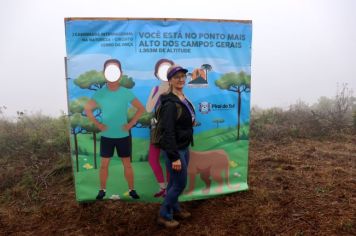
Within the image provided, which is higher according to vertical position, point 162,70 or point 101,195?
point 162,70

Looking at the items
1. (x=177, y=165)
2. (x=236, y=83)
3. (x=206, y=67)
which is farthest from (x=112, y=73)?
(x=236, y=83)

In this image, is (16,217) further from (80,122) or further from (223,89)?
(223,89)

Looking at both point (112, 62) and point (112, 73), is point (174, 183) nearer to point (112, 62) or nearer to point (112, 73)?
point (112, 73)

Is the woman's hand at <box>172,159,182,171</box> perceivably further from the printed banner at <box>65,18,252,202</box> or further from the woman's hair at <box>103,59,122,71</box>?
the woman's hair at <box>103,59,122,71</box>

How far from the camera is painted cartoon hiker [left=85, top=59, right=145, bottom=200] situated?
13.7ft

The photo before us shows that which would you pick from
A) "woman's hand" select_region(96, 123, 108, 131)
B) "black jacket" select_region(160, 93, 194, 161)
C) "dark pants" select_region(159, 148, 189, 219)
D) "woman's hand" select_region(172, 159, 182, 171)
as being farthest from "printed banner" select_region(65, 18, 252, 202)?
"woman's hand" select_region(172, 159, 182, 171)

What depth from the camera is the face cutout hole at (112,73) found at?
4165 millimetres

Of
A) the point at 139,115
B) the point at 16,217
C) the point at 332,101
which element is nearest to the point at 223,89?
the point at 139,115

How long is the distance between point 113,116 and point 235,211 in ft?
6.30

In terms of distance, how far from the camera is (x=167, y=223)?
13.6 ft

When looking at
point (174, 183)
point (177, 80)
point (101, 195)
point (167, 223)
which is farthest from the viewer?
point (101, 195)

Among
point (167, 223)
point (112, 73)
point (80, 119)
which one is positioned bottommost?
point (167, 223)

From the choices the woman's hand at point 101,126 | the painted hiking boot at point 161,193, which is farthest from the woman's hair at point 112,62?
the painted hiking boot at point 161,193

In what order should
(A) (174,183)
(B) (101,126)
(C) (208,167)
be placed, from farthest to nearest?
(C) (208,167)
(B) (101,126)
(A) (174,183)
